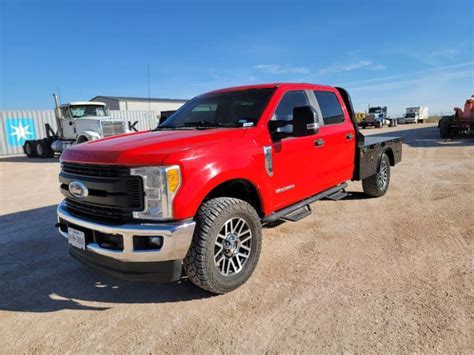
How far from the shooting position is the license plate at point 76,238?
297cm

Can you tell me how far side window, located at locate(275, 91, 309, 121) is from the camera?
154 inches

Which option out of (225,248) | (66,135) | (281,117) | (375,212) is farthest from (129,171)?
(66,135)

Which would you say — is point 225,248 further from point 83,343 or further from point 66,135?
point 66,135

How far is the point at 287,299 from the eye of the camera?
3.00 metres

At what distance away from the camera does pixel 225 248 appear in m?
3.09

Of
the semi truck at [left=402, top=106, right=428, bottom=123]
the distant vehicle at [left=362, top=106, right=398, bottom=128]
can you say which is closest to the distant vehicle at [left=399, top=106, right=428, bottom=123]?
the semi truck at [left=402, top=106, right=428, bottom=123]

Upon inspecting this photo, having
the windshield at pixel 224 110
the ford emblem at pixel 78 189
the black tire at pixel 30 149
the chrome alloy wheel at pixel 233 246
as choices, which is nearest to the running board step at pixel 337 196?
the windshield at pixel 224 110

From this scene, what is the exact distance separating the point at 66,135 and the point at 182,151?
14.8m

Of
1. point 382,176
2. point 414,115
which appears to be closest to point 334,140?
point 382,176

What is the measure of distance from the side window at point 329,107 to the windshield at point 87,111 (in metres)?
13.1

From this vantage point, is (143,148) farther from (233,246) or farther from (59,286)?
(59,286)

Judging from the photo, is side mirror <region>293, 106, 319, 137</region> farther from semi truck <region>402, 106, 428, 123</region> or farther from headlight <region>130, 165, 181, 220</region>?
semi truck <region>402, 106, 428, 123</region>

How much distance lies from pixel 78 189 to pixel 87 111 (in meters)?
13.8

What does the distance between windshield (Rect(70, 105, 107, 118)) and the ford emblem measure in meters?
13.5
